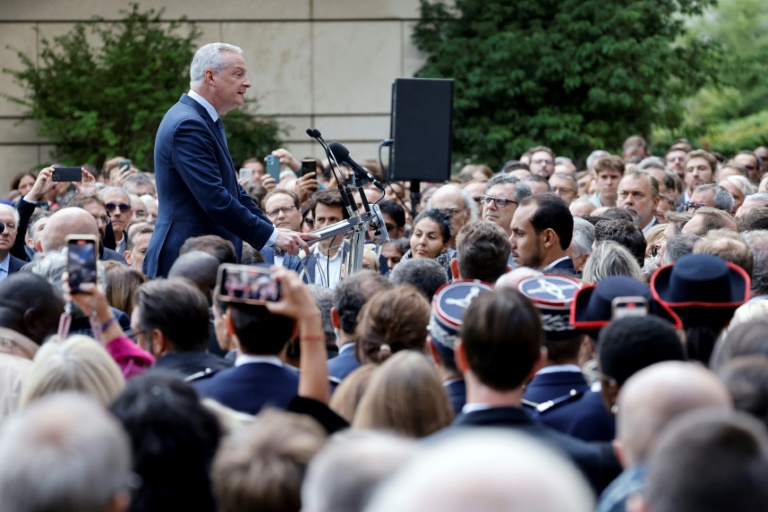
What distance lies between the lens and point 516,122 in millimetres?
19297

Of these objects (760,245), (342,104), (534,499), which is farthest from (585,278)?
(342,104)

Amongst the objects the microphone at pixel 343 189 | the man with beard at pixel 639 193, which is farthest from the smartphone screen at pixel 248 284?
the man with beard at pixel 639 193

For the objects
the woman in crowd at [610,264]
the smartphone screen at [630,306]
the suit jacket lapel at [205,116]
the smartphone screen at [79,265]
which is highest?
the suit jacket lapel at [205,116]

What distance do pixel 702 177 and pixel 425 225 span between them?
15.3ft

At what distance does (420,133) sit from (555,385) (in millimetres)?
6658

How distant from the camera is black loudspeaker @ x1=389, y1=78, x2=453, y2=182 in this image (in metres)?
11.0

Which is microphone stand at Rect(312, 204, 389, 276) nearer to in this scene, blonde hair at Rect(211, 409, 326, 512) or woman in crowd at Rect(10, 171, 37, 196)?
blonde hair at Rect(211, 409, 326, 512)

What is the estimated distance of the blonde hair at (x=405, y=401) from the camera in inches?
141

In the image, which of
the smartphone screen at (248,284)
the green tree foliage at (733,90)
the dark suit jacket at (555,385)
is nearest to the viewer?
the smartphone screen at (248,284)

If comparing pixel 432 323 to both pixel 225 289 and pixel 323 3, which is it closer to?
pixel 225 289

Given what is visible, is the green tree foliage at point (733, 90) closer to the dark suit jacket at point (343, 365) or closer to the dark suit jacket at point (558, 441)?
the dark suit jacket at point (343, 365)

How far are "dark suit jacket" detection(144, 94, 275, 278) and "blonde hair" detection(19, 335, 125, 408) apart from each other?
112 inches

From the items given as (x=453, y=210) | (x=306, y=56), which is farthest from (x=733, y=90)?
(x=453, y=210)

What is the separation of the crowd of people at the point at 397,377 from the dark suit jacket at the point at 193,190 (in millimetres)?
19
